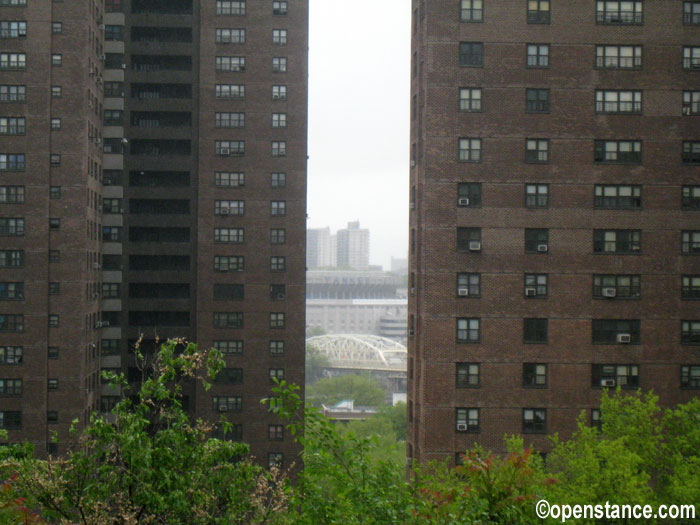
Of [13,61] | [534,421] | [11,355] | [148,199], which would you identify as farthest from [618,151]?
[11,355]

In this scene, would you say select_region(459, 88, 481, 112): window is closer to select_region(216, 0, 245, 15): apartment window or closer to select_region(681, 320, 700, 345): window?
select_region(681, 320, 700, 345): window

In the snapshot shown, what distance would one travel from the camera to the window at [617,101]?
56.0 m

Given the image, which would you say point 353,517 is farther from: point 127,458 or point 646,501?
point 646,501

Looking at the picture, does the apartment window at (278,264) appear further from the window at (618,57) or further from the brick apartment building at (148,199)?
the window at (618,57)

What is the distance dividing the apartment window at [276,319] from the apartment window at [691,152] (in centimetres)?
3934

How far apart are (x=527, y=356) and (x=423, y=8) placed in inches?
954

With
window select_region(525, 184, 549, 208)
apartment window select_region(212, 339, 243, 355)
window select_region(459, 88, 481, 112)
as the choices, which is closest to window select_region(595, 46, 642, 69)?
window select_region(459, 88, 481, 112)

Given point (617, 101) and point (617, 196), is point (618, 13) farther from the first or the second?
point (617, 196)

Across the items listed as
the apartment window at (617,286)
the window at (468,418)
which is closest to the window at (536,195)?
the apartment window at (617,286)

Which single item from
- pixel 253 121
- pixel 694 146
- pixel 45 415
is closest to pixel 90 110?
pixel 253 121

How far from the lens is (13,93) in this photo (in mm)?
70875

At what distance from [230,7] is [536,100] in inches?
1438

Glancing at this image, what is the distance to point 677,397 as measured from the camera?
5584 cm

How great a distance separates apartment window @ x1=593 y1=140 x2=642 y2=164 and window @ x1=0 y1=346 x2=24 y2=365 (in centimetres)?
4862
